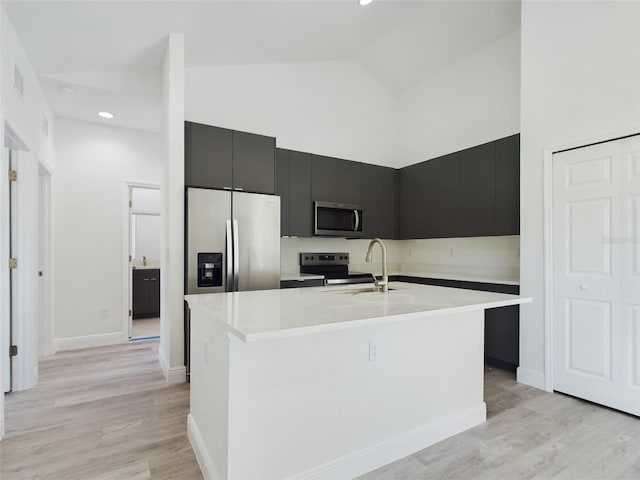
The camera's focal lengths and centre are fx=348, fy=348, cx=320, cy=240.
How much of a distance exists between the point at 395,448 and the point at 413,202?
3.16 m

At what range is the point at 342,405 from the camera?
1749 millimetres

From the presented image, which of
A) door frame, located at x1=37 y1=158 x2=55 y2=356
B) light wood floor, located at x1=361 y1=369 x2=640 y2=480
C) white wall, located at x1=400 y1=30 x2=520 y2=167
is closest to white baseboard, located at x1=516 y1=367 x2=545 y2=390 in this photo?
light wood floor, located at x1=361 y1=369 x2=640 y2=480

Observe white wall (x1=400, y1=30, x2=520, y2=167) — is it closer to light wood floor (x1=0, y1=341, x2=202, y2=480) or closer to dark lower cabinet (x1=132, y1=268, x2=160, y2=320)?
light wood floor (x1=0, y1=341, x2=202, y2=480)

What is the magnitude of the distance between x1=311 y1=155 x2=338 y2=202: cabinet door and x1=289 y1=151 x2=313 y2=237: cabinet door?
0.21 feet

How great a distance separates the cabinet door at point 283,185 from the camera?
12.5 ft

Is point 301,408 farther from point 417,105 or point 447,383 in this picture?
point 417,105

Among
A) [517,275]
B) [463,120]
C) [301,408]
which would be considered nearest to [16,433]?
[301,408]

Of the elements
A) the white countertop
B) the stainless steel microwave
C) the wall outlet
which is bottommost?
the wall outlet

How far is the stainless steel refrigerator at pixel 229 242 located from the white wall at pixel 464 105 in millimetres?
2506

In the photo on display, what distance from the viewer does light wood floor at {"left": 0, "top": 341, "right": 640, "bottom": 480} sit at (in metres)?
1.79

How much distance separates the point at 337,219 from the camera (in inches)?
165

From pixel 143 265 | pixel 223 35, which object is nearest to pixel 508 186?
pixel 223 35

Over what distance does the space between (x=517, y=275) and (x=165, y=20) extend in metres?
3.98

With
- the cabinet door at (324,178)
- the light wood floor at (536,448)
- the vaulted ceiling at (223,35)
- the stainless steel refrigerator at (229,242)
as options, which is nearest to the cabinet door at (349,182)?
the cabinet door at (324,178)
